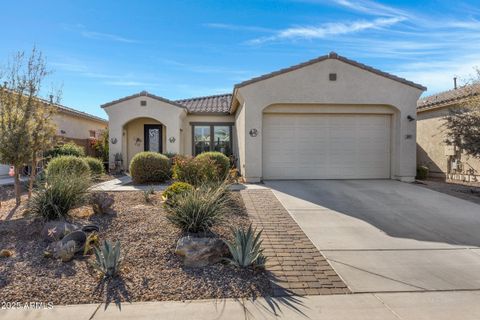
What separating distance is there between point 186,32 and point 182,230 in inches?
408

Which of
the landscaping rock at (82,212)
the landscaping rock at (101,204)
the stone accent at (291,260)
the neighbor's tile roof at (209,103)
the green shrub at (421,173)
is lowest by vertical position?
the stone accent at (291,260)

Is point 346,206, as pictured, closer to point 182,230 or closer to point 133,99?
point 182,230

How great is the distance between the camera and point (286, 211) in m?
7.62

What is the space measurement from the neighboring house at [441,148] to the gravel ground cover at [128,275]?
1253cm

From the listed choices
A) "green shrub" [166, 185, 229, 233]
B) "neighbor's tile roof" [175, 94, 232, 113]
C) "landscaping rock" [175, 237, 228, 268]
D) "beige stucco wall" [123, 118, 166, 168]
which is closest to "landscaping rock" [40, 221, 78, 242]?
"green shrub" [166, 185, 229, 233]

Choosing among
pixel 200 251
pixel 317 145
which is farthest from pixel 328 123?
pixel 200 251

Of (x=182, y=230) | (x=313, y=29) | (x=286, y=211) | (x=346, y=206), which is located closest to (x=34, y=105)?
(x=182, y=230)

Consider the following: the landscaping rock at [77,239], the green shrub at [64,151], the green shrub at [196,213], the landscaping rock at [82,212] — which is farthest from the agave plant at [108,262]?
the green shrub at [64,151]

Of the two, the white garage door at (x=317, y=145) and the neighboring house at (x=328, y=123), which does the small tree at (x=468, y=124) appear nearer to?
the neighboring house at (x=328, y=123)

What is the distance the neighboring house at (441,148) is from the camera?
13352 mm

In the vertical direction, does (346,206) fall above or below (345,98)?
below

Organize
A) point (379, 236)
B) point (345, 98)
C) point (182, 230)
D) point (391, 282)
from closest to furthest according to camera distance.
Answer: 1. point (391, 282)
2. point (182, 230)
3. point (379, 236)
4. point (345, 98)

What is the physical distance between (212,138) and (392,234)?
12090 mm

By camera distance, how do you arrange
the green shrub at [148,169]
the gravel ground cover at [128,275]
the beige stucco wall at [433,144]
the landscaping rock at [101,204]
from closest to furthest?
1. the gravel ground cover at [128,275]
2. the landscaping rock at [101,204]
3. the green shrub at [148,169]
4. the beige stucco wall at [433,144]
